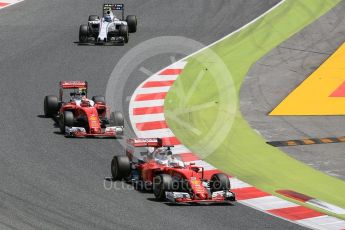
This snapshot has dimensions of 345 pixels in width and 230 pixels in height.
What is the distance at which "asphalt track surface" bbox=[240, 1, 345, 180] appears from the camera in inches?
1044

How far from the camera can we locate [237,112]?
30.1 m

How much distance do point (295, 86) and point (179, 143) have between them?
7.54 meters

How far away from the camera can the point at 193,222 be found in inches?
797

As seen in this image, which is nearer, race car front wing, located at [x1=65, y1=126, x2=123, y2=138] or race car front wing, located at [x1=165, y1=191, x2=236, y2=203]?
race car front wing, located at [x1=165, y1=191, x2=236, y2=203]

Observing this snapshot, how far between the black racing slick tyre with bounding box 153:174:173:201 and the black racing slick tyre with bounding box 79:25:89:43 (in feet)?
55.2

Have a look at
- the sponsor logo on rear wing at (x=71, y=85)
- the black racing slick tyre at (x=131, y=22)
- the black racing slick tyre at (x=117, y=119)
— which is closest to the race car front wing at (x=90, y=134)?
the black racing slick tyre at (x=117, y=119)

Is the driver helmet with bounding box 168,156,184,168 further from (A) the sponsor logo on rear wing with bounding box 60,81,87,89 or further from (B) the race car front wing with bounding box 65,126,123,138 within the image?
(A) the sponsor logo on rear wing with bounding box 60,81,87,89

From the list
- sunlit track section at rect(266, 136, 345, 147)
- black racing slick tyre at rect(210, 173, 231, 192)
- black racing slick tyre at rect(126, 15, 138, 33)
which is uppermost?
black racing slick tyre at rect(126, 15, 138, 33)

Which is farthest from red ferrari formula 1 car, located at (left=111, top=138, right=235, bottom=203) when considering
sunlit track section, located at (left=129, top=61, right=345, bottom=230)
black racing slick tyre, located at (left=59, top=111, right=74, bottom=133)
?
black racing slick tyre, located at (left=59, top=111, right=74, bottom=133)

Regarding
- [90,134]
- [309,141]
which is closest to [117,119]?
[90,134]

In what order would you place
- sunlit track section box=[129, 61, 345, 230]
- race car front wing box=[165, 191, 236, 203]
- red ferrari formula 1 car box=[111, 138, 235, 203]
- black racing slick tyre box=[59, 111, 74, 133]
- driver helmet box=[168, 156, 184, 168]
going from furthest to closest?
black racing slick tyre box=[59, 111, 74, 133]
driver helmet box=[168, 156, 184, 168]
red ferrari formula 1 car box=[111, 138, 235, 203]
race car front wing box=[165, 191, 236, 203]
sunlit track section box=[129, 61, 345, 230]

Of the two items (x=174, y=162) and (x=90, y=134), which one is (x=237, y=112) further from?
(x=174, y=162)

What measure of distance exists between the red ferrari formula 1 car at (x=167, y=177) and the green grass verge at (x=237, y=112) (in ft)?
6.52

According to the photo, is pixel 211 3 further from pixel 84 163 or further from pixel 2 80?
pixel 84 163
